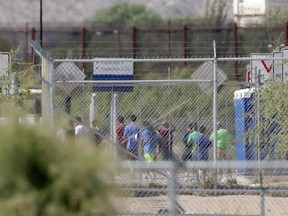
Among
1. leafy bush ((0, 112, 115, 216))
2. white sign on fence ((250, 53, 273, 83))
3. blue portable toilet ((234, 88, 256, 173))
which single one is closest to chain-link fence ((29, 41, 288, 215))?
blue portable toilet ((234, 88, 256, 173))

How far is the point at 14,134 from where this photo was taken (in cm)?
652

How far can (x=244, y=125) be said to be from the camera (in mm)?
15938

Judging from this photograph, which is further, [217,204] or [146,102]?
[146,102]

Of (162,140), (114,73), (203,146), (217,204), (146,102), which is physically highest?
(114,73)

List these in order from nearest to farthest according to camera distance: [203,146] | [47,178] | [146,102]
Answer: [47,178]
[203,146]
[146,102]

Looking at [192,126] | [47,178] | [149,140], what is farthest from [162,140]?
[47,178]

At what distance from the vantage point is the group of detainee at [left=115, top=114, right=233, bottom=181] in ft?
51.8

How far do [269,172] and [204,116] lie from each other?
2.74m

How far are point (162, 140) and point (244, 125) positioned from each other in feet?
4.54

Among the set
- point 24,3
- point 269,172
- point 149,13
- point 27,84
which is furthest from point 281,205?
point 24,3

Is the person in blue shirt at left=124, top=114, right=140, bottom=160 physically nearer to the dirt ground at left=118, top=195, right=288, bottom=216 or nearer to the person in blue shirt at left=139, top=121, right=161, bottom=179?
the person in blue shirt at left=139, top=121, right=161, bottom=179

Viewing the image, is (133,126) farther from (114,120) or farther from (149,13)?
(149,13)

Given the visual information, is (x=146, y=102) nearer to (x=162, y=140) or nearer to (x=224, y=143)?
(x=162, y=140)

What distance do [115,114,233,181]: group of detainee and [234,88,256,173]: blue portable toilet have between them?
0.97 ft
